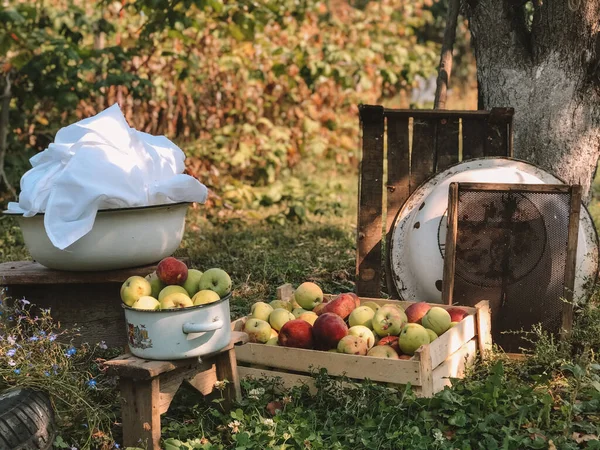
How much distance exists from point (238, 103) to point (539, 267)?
5501 millimetres

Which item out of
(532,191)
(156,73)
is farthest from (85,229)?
(156,73)

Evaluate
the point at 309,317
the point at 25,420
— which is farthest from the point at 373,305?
the point at 25,420

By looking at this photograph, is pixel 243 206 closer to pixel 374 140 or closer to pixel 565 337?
pixel 374 140

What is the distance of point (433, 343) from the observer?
3.06 metres

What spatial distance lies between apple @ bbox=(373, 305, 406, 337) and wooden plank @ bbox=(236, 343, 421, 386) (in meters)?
0.31

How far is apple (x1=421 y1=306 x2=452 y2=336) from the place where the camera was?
3309mm

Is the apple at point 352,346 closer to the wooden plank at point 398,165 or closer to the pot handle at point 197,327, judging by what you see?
the pot handle at point 197,327

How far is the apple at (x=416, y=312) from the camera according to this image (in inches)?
136

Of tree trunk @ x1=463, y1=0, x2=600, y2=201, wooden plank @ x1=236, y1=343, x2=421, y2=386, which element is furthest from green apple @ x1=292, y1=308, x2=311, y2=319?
tree trunk @ x1=463, y1=0, x2=600, y2=201

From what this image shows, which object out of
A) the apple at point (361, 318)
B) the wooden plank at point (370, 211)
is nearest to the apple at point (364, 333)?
the apple at point (361, 318)

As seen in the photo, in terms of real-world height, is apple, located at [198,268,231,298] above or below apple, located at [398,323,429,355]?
above

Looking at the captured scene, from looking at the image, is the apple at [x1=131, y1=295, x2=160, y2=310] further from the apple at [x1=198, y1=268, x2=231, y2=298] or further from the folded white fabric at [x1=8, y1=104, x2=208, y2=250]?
the folded white fabric at [x1=8, y1=104, x2=208, y2=250]

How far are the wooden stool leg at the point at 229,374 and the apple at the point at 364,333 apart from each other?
0.54 m

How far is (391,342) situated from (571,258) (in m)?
1.00
